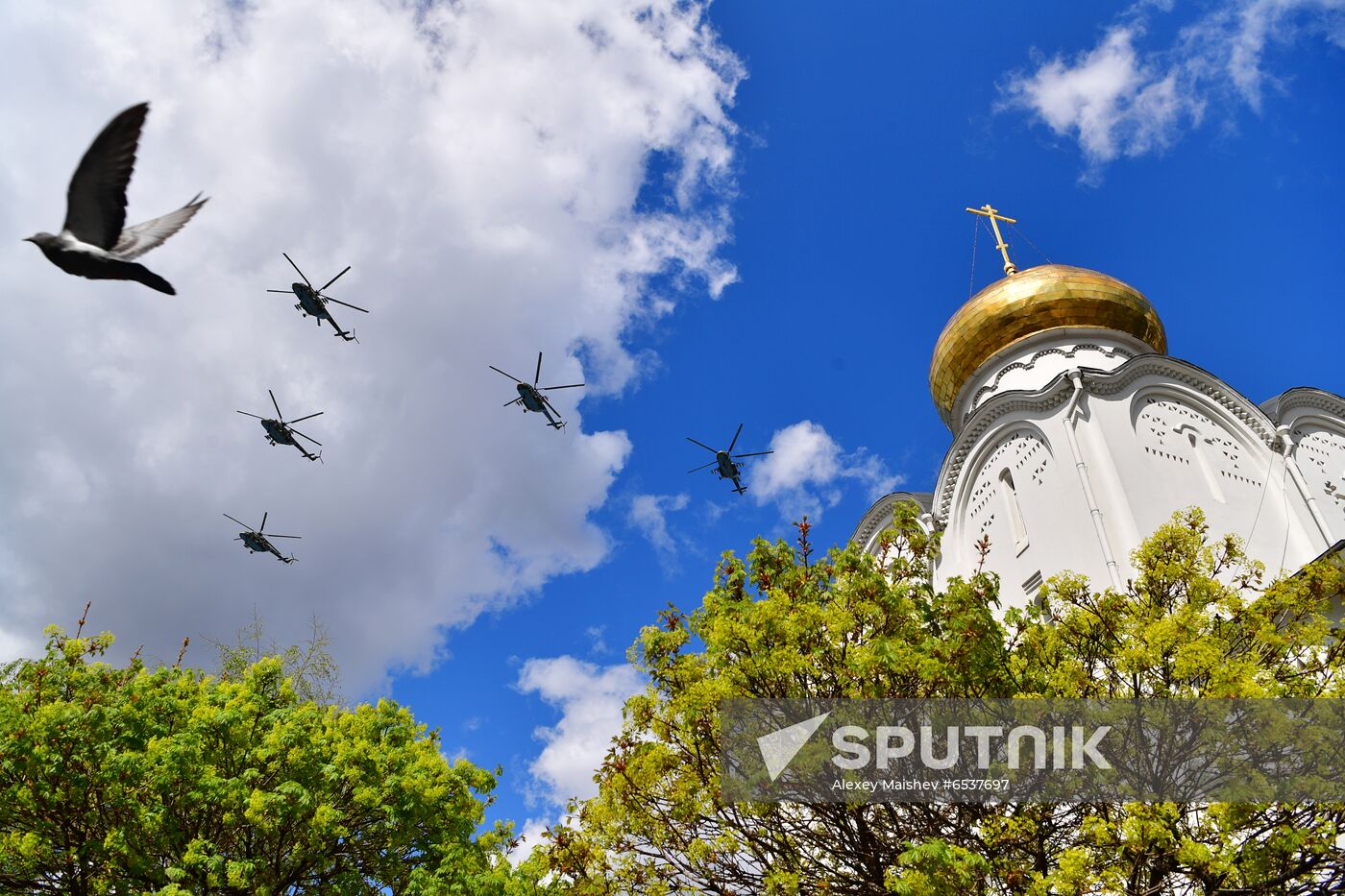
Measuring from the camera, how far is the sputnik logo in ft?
26.6

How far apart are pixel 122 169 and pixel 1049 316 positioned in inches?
778

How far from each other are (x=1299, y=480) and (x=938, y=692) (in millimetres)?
13078

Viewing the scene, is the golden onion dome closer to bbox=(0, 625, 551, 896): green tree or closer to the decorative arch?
the decorative arch

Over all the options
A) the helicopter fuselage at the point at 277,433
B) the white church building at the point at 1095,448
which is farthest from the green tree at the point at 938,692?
the helicopter fuselage at the point at 277,433

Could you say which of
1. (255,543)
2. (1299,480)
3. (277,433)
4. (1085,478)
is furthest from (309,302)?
(1299,480)

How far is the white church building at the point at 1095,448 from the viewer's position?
16.1m

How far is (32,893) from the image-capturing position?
30.5ft

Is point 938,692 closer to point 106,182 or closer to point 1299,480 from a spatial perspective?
point 106,182

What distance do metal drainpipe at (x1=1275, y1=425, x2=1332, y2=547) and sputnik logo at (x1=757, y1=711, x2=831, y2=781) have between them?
42.6ft

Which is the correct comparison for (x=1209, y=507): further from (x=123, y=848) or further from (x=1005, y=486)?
(x=123, y=848)

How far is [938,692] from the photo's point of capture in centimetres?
841

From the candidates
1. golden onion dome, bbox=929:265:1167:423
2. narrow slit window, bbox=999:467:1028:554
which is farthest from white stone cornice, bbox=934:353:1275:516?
golden onion dome, bbox=929:265:1167:423

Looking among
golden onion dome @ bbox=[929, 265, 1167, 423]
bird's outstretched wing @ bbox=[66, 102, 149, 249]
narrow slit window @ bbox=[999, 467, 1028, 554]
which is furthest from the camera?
golden onion dome @ bbox=[929, 265, 1167, 423]

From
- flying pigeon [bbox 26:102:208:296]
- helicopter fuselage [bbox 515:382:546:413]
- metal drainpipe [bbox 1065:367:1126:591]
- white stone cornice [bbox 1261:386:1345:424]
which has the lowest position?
flying pigeon [bbox 26:102:208:296]
